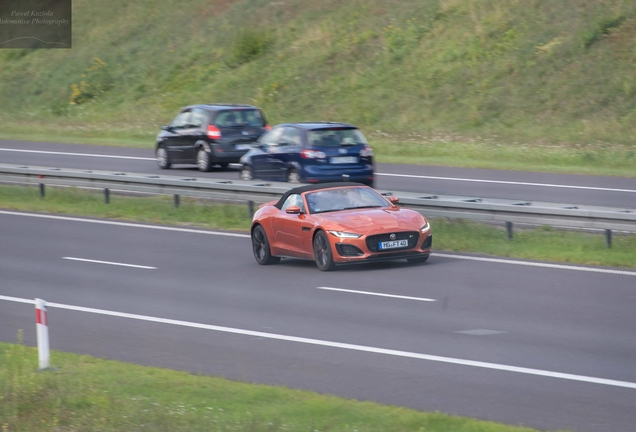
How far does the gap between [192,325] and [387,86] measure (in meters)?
31.2

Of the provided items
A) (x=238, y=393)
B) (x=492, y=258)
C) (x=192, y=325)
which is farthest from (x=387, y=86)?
(x=238, y=393)

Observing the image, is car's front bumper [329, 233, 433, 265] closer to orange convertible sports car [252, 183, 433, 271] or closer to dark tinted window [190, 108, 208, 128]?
orange convertible sports car [252, 183, 433, 271]

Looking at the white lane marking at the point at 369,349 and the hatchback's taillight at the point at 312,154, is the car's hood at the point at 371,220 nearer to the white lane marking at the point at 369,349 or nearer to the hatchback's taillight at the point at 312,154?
the white lane marking at the point at 369,349

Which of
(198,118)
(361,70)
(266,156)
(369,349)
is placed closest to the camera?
(369,349)

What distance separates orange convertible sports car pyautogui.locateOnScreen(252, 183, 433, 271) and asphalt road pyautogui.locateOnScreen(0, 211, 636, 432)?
0.32 meters

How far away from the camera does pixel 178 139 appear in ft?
98.1

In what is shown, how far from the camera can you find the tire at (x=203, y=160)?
29000 mm

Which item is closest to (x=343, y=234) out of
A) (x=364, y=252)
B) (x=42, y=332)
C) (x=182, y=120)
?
(x=364, y=252)

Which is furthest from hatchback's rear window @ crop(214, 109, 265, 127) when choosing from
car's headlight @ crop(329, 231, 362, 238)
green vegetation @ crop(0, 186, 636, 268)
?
car's headlight @ crop(329, 231, 362, 238)

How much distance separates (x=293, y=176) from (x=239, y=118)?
6394 mm

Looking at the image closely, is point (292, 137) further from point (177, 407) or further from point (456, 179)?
point (177, 407)

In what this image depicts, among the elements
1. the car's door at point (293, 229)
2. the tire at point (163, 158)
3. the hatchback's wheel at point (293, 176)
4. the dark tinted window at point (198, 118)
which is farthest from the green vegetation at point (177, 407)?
the tire at point (163, 158)

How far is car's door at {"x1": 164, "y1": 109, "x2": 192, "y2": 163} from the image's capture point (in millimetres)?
29786

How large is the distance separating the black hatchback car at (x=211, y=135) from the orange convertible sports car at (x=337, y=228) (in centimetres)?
1180
